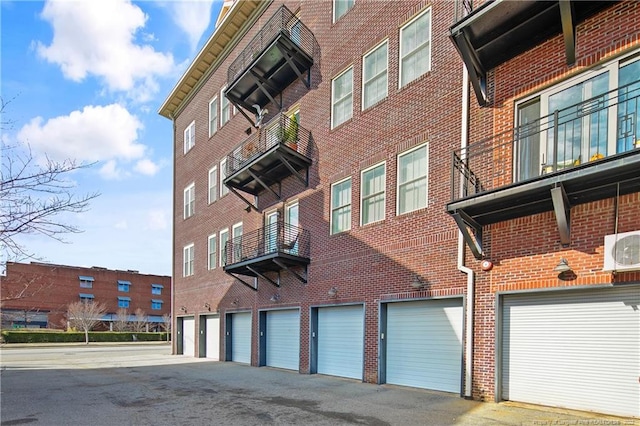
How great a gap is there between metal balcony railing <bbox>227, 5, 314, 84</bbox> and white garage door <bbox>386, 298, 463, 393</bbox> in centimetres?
966

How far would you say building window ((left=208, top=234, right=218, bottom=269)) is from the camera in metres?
20.8

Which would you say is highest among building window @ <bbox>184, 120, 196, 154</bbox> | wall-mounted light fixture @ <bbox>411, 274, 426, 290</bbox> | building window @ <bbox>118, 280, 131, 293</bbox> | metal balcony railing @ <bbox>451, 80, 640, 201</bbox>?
building window @ <bbox>184, 120, 196, 154</bbox>

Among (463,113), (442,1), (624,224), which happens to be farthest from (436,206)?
(442,1)

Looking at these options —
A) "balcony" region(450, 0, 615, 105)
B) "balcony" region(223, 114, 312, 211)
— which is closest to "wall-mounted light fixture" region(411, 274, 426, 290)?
"balcony" region(450, 0, 615, 105)

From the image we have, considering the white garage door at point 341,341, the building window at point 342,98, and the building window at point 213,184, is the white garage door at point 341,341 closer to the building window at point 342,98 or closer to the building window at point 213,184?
the building window at point 342,98

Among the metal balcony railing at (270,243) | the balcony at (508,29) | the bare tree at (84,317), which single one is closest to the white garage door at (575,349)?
the balcony at (508,29)

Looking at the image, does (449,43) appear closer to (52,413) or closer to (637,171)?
(637,171)

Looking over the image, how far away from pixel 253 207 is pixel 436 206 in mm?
9289

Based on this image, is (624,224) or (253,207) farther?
(253,207)

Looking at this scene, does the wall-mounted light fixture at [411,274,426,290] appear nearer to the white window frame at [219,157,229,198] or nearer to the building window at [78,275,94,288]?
the white window frame at [219,157,229,198]

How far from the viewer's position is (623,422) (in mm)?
6340

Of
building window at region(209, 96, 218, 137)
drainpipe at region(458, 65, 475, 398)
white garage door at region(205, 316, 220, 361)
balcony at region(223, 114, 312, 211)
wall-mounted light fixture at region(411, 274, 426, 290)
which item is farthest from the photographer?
building window at region(209, 96, 218, 137)

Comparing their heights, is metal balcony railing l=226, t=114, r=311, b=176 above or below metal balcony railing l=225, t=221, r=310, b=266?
above

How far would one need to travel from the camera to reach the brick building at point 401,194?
751 cm
